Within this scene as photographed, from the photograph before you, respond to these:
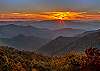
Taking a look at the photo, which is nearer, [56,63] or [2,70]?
[2,70]

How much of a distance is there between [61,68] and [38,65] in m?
1.89

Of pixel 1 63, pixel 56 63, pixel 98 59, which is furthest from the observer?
pixel 56 63

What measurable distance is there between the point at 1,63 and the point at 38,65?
3.01 metres

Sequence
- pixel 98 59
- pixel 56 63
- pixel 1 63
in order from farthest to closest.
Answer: pixel 56 63, pixel 1 63, pixel 98 59

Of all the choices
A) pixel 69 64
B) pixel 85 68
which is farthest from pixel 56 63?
pixel 85 68

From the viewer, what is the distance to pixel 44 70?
2592 cm

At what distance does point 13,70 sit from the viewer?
80.2 feet

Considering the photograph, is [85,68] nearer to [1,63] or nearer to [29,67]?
[29,67]

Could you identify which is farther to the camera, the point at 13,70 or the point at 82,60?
the point at 82,60

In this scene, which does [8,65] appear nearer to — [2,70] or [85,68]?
[2,70]

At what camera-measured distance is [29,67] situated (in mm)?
26234

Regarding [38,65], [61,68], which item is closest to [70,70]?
[61,68]

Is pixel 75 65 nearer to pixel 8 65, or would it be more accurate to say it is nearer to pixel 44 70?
pixel 44 70

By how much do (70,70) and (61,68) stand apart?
838mm
